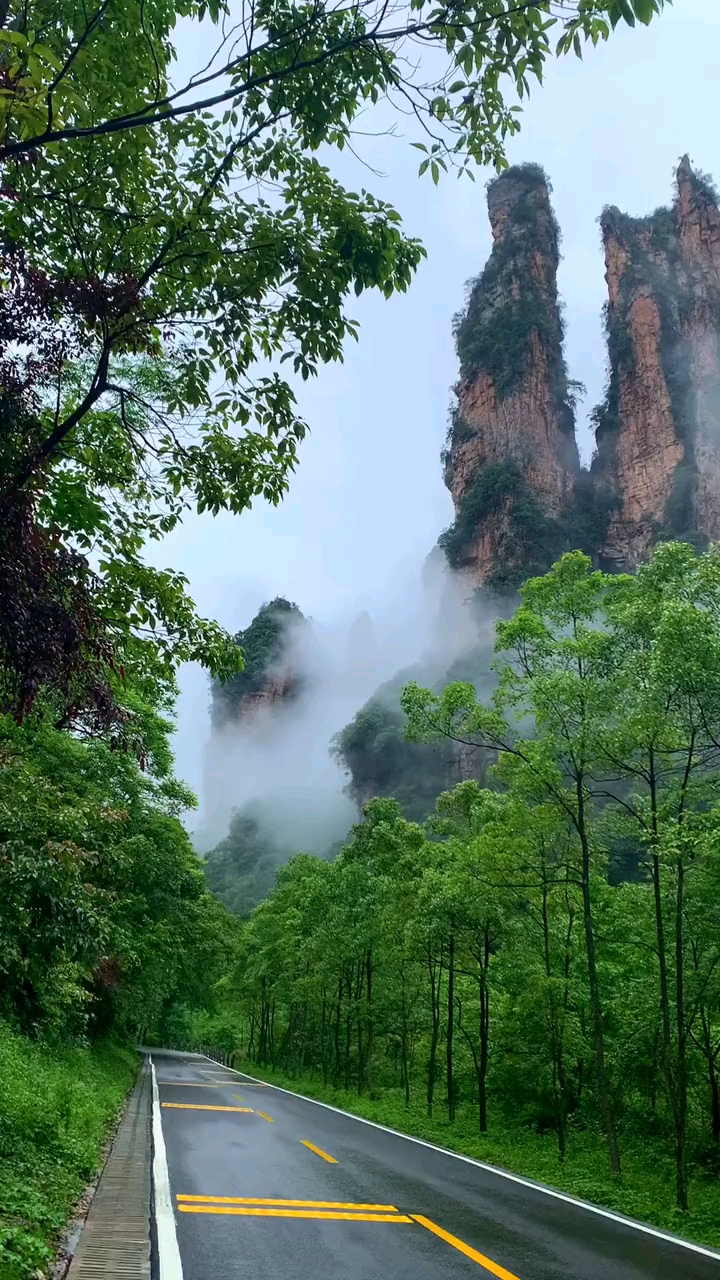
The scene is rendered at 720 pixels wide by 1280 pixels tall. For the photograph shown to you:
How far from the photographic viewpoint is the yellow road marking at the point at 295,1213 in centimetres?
770

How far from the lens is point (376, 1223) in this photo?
25.0 ft

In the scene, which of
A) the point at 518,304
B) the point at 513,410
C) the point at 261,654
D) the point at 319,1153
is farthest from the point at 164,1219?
the point at 261,654

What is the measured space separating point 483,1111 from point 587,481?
82.1 metres

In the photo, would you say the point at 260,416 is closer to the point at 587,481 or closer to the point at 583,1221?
the point at 583,1221

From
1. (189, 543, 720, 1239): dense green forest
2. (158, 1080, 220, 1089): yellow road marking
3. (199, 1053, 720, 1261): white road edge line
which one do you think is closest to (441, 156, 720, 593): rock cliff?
(189, 543, 720, 1239): dense green forest

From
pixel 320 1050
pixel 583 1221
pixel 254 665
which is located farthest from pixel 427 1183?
pixel 254 665

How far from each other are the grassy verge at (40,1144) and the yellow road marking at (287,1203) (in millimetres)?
1143

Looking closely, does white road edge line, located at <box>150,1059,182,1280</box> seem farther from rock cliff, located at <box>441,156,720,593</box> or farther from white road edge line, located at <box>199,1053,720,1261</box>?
rock cliff, located at <box>441,156,720,593</box>

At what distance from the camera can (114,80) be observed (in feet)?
14.1

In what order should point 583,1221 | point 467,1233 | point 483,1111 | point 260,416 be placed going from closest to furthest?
point 260,416
point 467,1233
point 583,1221
point 483,1111

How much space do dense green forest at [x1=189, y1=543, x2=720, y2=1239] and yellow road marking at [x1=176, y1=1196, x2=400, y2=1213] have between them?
3479 millimetres

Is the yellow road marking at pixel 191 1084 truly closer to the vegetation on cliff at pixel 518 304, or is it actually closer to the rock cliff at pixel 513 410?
the rock cliff at pixel 513 410

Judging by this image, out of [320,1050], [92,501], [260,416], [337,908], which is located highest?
[260,416]

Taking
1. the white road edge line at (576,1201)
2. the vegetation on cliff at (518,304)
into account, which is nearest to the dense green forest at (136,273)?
the white road edge line at (576,1201)
